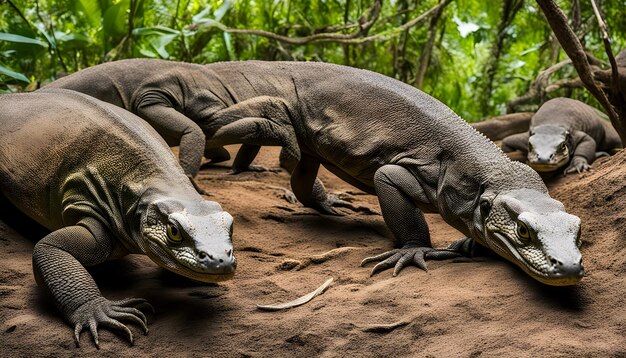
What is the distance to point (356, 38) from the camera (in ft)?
32.6

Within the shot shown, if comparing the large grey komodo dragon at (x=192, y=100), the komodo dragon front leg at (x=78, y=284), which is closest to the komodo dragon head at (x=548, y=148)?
the large grey komodo dragon at (x=192, y=100)

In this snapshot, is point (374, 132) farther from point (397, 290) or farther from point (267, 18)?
point (267, 18)

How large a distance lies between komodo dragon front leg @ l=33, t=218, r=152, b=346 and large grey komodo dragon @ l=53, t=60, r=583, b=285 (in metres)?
1.80

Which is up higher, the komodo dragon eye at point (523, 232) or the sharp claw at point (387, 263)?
the komodo dragon eye at point (523, 232)

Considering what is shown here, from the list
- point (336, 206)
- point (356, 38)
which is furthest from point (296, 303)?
point (356, 38)

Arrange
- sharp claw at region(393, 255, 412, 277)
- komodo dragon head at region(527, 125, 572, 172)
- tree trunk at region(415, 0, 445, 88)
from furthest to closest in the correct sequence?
tree trunk at region(415, 0, 445, 88)
komodo dragon head at region(527, 125, 572, 172)
sharp claw at region(393, 255, 412, 277)

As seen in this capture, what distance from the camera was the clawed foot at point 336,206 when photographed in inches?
273

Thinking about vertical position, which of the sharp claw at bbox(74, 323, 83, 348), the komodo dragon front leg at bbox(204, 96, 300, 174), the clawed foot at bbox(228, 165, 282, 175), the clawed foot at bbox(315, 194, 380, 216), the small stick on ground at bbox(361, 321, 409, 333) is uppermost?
the komodo dragon front leg at bbox(204, 96, 300, 174)

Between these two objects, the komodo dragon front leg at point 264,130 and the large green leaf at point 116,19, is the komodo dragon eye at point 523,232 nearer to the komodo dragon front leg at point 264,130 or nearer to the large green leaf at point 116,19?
the komodo dragon front leg at point 264,130

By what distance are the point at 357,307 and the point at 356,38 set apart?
6.22 metres

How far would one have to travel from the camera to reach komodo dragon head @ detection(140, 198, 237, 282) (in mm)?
3963

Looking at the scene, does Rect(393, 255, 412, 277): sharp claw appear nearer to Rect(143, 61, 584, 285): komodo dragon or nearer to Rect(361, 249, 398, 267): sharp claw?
Rect(143, 61, 584, 285): komodo dragon

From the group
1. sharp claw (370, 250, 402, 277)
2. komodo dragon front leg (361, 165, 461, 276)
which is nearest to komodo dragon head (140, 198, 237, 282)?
sharp claw (370, 250, 402, 277)

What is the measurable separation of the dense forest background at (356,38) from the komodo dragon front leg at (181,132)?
2.54 meters
